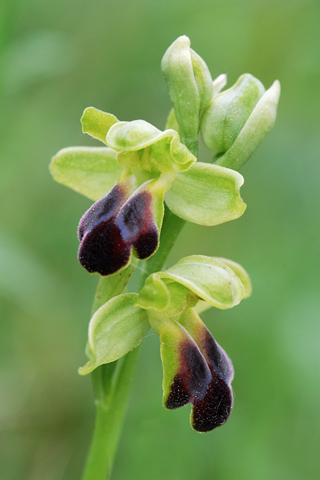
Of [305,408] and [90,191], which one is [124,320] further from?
[305,408]

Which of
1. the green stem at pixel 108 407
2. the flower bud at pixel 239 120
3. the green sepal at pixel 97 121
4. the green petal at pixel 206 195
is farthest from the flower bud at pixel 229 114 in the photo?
the green stem at pixel 108 407

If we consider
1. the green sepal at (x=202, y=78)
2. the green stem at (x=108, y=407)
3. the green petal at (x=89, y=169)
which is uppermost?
the green sepal at (x=202, y=78)

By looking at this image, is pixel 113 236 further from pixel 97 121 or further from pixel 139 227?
pixel 97 121

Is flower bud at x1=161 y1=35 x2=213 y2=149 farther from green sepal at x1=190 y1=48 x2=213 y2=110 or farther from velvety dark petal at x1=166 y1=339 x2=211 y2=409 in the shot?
velvety dark petal at x1=166 y1=339 x2=211 y2=409

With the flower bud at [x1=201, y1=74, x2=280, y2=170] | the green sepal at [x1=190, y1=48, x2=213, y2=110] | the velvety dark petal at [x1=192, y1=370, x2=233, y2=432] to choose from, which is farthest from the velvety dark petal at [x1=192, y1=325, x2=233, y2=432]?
the green sepal at [x1=190, y1=48, x2=213, y2=110]

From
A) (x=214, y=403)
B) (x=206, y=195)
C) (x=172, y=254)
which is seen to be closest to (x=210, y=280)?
(x=206, y=195)

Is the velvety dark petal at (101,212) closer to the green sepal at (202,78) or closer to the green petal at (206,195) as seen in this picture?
the green petal at (206,195)
